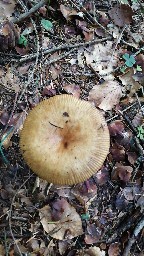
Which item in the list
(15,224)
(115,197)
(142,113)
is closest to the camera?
(15,224)

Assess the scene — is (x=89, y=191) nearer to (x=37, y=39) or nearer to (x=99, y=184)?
(x=99, y=184)

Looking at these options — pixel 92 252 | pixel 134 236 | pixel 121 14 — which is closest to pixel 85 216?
pixel 92 252

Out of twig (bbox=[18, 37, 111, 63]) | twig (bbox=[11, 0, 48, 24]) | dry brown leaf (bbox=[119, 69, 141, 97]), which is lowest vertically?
dry brown leaf (bbox=[119, 69, 141, 97])

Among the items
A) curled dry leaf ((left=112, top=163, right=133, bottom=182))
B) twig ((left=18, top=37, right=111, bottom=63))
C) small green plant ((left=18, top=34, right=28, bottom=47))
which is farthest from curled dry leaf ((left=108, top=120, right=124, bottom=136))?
small green plant ((left=18, top=34, right=28, bottom=47))

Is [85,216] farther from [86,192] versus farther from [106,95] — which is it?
[106,95]

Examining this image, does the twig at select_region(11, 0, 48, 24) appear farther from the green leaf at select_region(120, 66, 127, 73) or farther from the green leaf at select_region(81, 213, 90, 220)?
the green leaf at select_region(81, 213, 90, 220)

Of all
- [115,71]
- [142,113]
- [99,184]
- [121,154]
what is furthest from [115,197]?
[115,71]

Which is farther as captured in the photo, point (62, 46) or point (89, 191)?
point (62, 46)
